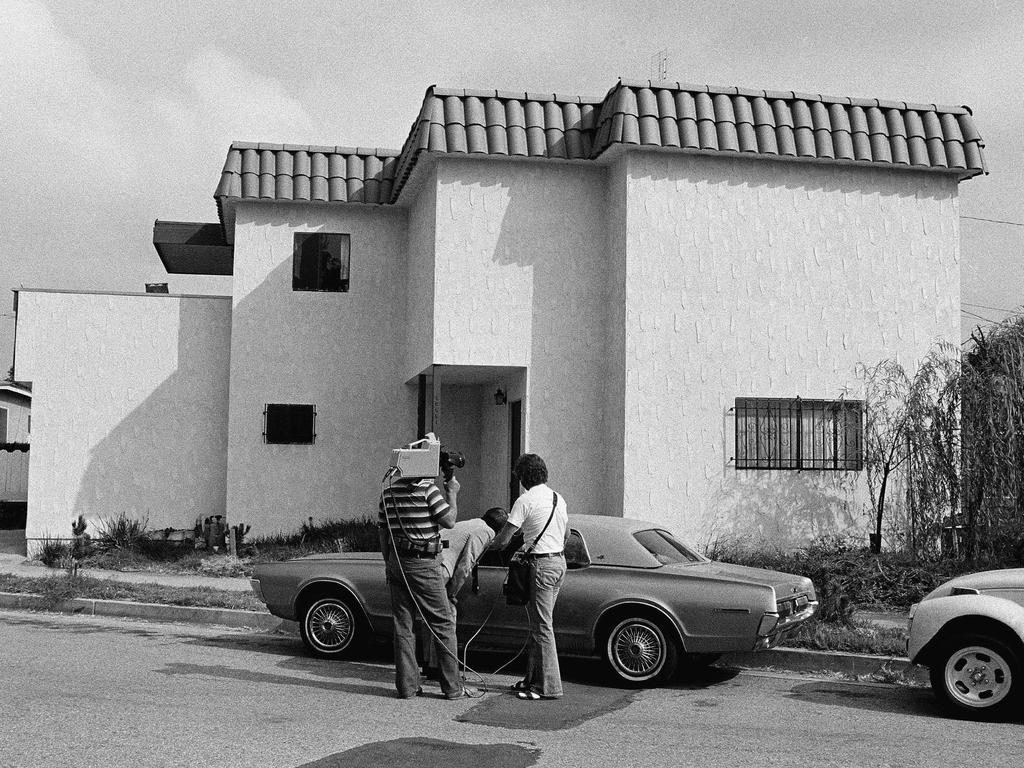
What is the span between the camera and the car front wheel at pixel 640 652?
8828mm

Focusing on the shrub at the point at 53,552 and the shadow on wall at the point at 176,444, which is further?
the shadow on wall at the point at 176,444

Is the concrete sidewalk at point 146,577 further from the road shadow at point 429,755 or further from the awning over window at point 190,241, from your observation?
the road shadow at point 429,755

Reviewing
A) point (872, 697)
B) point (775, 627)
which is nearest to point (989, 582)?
point (872, 697)

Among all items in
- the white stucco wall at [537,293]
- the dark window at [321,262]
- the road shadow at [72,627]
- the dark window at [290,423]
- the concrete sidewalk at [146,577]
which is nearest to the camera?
the road shadow at [72,627]

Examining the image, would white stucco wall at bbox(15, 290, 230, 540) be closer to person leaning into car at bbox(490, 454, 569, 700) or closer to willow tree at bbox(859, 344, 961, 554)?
willow tree at bbox(859, 344, 961, 554)

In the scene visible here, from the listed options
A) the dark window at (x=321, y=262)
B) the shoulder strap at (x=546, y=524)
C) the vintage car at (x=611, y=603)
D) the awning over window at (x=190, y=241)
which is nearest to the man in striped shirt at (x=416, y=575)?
the shoulder strap at (x=546, y=524)

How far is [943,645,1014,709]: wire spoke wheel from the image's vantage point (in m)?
7.72

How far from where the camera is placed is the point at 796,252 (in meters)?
15.8

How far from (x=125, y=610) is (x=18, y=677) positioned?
4.35 metres

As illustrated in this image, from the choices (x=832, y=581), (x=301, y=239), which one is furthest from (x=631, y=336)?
(x=301, y=239)

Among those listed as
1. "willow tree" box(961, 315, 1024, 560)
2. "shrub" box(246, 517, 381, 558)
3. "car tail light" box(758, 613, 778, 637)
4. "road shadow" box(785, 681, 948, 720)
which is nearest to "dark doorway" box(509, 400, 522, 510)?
"shrub" box(246, 517, 381, 558)

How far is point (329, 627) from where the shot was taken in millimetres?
9914

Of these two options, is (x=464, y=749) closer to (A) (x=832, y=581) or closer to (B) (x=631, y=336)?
(A) (x=832, y=581)

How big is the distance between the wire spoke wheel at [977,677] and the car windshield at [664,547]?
2.40 m
